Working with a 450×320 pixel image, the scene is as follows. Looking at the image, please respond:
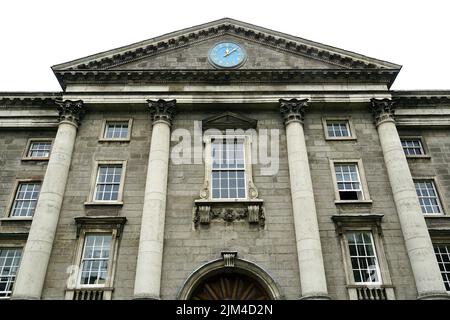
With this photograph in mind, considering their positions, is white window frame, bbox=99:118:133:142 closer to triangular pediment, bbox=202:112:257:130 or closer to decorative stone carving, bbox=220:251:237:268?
triangular pediment, bbox=202:112:257:130

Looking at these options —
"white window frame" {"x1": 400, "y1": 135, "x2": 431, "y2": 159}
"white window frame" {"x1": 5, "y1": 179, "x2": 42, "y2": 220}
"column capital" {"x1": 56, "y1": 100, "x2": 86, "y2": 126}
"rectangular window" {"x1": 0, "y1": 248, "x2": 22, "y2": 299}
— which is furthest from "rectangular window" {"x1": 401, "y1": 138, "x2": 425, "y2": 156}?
"rectangular window" {"x1": 0, "y1": 248, "x2": 22, "y2": 299}

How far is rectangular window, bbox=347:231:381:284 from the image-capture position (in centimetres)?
1742

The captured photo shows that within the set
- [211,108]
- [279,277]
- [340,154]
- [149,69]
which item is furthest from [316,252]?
[149,69]

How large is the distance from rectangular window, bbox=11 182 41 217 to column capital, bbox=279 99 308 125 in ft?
46.1

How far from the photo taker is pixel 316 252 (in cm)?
1723

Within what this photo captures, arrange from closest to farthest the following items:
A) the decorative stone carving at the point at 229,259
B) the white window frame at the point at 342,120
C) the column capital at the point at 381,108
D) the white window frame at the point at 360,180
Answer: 1. the decorative stone carving at the point at 229,259
2. the white window frame at the point at 360,180
3. the white window frame at the point at 342,120
4. the column capital at the point at 381,108

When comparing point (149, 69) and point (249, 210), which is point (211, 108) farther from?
point (249, 210)

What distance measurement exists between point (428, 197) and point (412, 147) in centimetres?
342

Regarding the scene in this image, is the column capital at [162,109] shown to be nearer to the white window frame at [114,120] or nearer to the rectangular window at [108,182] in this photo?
the white window frame at [114,120]

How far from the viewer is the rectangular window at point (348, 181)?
64.8ft

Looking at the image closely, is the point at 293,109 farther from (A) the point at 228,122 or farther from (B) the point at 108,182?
(B) the point at 108,182

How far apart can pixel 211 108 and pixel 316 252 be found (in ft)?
32.9

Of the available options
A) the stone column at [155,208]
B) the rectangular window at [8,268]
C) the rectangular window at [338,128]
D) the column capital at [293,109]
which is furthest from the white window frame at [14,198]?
the rectangular window at [338,128]

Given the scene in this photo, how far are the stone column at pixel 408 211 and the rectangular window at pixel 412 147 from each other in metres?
2.42
